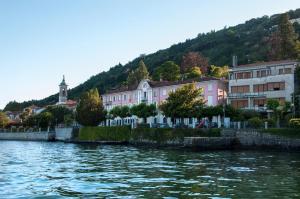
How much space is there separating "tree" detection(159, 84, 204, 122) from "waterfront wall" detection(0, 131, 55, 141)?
5355cm

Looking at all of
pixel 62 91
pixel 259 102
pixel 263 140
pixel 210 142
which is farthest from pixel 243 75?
pixel 62 91

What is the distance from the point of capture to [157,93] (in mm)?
100312

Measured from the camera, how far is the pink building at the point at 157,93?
86.6m

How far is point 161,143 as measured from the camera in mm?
73062

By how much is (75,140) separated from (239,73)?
40.5 meters

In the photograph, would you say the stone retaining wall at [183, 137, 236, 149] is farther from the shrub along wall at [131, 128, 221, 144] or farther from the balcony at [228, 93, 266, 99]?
the balcony at [228, 93, 266, 99]

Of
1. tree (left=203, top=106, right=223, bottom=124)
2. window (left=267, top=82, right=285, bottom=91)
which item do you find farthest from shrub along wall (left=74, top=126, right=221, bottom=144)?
window (left=267, top=82, right=285, bottom=91)

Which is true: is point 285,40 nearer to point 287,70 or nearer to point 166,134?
point 287,70

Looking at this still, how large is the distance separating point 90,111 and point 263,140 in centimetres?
4950

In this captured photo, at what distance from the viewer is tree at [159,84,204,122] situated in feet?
244

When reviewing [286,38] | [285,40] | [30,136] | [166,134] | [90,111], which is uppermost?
[286,38]

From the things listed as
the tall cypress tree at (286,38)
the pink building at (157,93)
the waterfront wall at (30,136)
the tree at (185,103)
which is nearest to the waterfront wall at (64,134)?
the waterfront wall at (30,136)

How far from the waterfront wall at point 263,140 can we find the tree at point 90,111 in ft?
147

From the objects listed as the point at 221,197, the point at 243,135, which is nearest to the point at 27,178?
the point at 221,197
